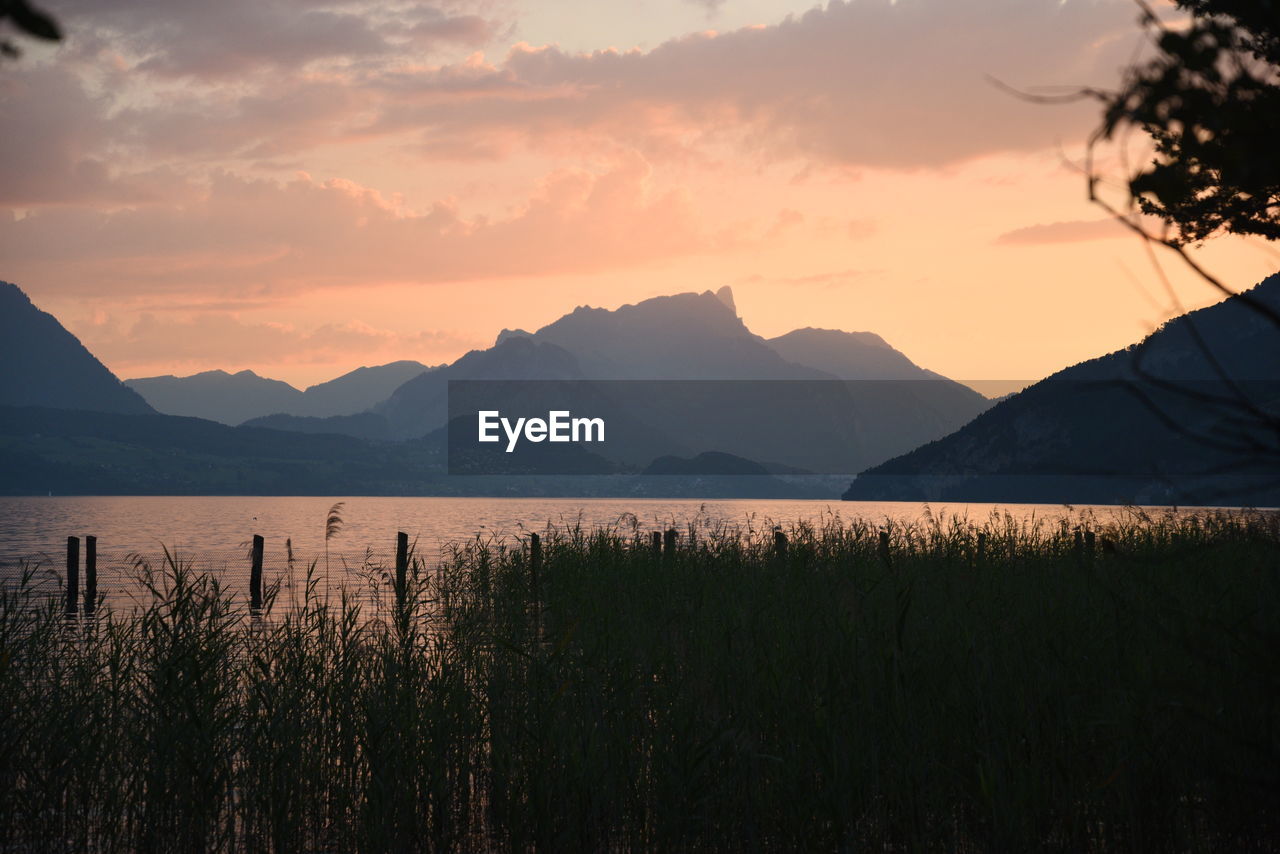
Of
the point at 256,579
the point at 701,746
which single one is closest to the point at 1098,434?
the point at 256,579

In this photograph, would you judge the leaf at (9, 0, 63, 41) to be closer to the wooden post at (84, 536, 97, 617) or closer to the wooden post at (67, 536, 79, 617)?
the wooden post at (84, 536, 97, 617)

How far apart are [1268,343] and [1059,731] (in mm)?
130974

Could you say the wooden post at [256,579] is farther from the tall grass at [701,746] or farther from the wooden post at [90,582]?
the tall grass at [701,746]

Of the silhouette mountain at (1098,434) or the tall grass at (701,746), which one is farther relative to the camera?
the silhouette mountain at (1098,434)

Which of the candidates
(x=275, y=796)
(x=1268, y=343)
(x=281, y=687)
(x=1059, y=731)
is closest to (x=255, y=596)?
(x=281, y=687)

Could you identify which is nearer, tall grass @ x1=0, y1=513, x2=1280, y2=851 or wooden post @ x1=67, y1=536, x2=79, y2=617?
tall grass @ x1=0, y1=513, x2=1280, y2=851

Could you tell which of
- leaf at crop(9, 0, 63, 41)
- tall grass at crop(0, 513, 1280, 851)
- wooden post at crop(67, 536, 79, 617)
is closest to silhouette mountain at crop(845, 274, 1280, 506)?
wooden post at crop(67, 536, 79, 617)

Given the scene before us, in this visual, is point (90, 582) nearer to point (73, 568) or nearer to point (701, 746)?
point (73, 568)

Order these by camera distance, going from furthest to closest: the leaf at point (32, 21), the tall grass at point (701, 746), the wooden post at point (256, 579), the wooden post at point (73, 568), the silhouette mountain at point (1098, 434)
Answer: the silhouette mountain at point (1098, 434)
the wooden post at point (256, 579)
the wooden post at point (73, 568)
the tall grass at point (701, 746)
the leaf at point (32, 21)

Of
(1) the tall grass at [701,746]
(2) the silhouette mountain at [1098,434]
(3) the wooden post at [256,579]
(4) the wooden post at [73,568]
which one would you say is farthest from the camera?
(2) the silhouette mountain at [1098,434]

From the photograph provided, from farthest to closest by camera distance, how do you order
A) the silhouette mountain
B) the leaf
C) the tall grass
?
the silhouette mountain
the tall grass
the leaf

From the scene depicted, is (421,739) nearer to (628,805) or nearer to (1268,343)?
(628,805)

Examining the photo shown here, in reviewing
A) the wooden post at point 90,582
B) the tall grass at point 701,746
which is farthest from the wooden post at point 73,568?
the tall grass at point 701,746

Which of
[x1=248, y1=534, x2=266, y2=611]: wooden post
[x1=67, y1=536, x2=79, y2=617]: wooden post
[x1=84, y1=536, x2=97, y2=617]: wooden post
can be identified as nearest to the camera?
[x1=84, y1=536, x2=97, y2=617]: wooden post
